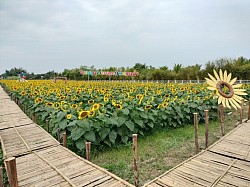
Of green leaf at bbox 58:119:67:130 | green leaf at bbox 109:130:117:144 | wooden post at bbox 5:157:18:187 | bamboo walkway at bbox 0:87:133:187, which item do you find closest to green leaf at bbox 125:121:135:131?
green leaf at bbox 109:130:117:144

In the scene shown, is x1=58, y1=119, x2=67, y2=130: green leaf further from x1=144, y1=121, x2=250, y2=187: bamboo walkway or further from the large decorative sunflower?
the large decorative sunflower

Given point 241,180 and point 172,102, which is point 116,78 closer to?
point 172,102

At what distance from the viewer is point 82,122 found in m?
4.29

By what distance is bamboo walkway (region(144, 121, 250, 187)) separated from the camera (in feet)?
9.46

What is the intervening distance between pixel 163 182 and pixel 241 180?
1055mm

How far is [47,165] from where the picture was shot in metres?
3.41

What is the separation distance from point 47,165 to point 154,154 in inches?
84.1

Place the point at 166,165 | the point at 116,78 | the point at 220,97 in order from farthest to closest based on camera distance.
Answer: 1. the point at 116,78
2. the point at 166,165
3. the point at 220,97

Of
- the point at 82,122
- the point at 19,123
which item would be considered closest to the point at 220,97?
the point at 82,122

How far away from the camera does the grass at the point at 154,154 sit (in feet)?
12.5

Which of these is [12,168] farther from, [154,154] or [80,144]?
[154,154]

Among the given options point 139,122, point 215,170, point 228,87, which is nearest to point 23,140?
point 139,122

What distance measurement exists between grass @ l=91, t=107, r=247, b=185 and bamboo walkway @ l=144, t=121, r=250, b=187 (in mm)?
530

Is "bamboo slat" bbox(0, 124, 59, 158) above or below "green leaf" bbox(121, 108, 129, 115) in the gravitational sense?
below
